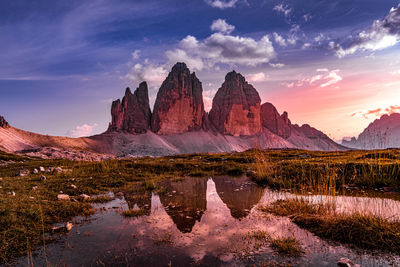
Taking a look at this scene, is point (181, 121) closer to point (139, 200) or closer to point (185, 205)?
point (139, 200)

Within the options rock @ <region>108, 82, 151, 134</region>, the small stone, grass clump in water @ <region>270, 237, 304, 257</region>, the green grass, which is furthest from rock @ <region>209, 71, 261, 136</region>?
the small stone

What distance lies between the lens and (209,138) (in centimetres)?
15675

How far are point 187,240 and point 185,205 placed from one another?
10.9 ft

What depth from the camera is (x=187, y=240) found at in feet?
18.1

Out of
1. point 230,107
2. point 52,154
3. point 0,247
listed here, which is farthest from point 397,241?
point 230,107

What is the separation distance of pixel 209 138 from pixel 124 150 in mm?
61804

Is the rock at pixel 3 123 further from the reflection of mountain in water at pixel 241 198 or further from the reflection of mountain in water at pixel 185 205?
the reflection of mountain in water at pixel 241 198

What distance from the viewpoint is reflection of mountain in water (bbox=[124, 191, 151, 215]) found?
27.8ft

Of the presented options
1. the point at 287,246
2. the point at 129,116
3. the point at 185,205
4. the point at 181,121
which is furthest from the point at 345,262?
the point at 181,121

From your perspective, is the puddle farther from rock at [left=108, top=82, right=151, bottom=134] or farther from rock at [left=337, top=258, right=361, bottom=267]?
rock at [left=108, top=82, right=151, bottom=134]

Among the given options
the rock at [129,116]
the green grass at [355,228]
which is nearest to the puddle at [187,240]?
A: the green grass at [355,228]

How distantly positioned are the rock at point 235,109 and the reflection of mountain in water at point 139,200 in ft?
520

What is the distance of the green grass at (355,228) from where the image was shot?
4895mm

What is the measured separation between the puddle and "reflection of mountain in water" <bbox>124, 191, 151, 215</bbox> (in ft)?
0.27
